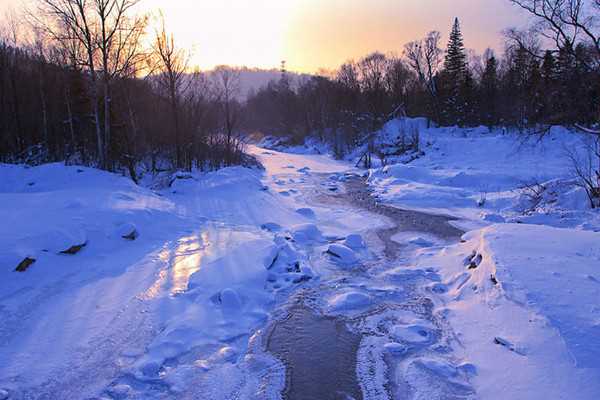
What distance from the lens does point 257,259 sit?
849cm

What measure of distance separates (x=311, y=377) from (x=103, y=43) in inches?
609

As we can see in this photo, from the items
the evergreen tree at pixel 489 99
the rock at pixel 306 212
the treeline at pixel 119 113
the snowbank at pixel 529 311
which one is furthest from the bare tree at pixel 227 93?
the evergreen tree at pixel 489 99

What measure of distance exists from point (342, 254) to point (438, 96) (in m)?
36.2

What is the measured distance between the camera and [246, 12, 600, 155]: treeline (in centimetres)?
1630

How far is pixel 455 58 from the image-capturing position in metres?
39.7

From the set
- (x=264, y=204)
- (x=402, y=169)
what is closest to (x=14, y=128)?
(x=264, y=204)

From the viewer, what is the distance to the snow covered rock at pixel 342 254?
923 centimetres

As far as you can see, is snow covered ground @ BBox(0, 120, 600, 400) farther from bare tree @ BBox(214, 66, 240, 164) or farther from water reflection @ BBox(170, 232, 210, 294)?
bare tree @ BBox(214, 66, 240, 164)

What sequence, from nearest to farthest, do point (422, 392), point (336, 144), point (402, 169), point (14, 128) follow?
point (422, 392) → point (402, 169) → point (14, 128) → point (336, 144)

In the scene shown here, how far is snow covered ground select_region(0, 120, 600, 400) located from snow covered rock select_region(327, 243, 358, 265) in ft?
0.18

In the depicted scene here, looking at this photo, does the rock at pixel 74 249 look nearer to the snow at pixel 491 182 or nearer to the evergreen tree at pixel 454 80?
the snow at pixel 491 182

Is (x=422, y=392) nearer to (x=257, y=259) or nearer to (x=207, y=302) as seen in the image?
(x=207, y=302)

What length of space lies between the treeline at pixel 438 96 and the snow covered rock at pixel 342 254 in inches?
409

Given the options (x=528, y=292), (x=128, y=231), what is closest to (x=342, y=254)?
(x=528, y=292)
